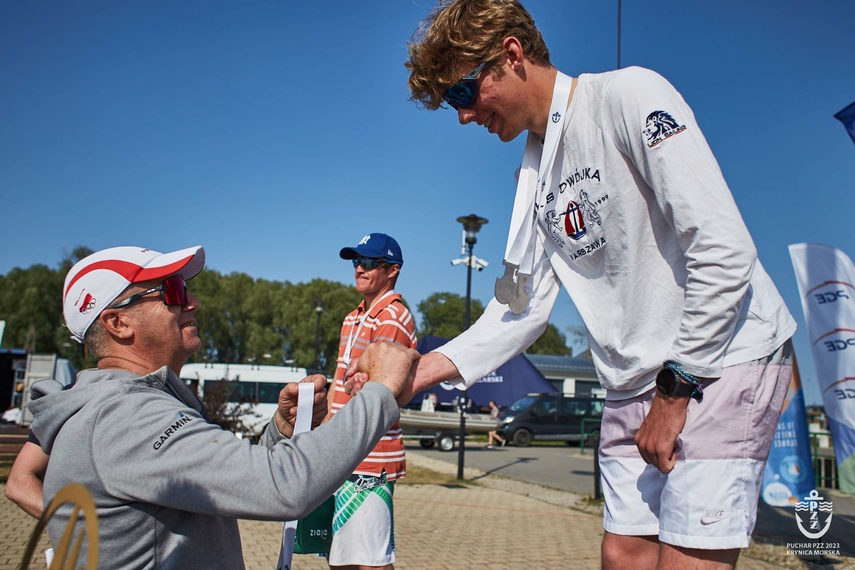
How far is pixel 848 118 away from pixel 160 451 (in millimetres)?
6766

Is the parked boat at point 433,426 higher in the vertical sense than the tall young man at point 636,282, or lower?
lower

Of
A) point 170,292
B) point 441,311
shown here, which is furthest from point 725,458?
point 441,311

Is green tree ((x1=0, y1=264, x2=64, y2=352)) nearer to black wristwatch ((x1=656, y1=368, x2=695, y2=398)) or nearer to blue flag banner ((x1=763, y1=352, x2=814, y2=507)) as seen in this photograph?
blue flag banner ((x1=763, y1=352, x2=814, y2=507))

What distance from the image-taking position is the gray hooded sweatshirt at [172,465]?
1.56 m

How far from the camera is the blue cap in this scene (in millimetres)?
4105

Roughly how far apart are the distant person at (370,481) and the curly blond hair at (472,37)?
4.33ft

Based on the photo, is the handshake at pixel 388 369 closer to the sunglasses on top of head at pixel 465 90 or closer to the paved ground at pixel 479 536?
the sunglasses on top of head at pixel 465 90

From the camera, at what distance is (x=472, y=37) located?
7.04 feet

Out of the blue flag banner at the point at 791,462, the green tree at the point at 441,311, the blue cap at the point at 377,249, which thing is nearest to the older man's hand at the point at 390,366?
the blue cap at the point at 377,249

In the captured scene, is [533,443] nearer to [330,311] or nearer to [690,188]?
[690,188]

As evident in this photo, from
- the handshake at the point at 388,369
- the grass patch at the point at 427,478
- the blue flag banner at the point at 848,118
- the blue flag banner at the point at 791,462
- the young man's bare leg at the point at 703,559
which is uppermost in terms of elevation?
the blue flag banner at the point at 848,118

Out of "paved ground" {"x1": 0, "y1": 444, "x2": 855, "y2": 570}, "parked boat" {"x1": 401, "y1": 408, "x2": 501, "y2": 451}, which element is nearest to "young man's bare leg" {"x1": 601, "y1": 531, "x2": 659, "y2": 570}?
"paved ground" {"x1": 0, "y1": 444, "x2": 855, "y2": 570}

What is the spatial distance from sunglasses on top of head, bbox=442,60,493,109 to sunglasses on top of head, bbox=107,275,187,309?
3.50 feet

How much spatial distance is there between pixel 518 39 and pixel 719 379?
1211 millimetres
